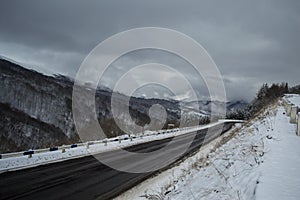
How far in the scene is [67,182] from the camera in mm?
10016

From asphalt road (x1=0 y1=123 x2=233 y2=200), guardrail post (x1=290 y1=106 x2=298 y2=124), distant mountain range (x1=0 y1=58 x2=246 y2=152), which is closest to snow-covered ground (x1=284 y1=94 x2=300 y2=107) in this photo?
guardrail post (x1=290 y1=106 x2=298 y2=124)

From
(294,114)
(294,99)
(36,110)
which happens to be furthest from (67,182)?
(36,110)

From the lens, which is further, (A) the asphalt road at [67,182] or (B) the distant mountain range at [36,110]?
(B) the distant mountain range at [36,110]

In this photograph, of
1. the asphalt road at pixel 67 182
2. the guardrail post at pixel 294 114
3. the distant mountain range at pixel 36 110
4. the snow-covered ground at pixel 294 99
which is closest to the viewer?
the asphalt road at pixel 67 182

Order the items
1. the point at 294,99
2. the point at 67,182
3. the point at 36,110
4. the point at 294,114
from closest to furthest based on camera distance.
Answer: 1. the point at 67,182
2. the point at 294,114
3. the point at 294,99
4. the point at 36,110

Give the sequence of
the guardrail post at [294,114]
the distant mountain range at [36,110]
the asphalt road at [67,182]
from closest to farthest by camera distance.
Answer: the asphalt road at [67,182]
the guardrail post at [294,114]
the distant mountain range at [36,110]

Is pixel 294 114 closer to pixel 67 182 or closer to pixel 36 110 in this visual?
pixel 67 182

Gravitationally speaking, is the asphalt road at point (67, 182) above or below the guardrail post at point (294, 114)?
below

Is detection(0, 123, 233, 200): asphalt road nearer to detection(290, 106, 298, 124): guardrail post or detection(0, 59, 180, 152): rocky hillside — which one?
detection(290, 106, 298, 124): guardrail post

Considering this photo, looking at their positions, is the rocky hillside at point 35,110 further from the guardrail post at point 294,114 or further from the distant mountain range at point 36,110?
the guardrail post at point 294,114

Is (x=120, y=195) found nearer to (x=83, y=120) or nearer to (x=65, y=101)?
(x=83, y=120)

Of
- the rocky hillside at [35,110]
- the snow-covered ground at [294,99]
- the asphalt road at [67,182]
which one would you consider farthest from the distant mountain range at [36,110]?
the asphalt road at [67,182]

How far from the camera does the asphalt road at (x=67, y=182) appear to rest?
28.0 ft

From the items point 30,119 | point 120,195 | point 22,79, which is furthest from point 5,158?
point 22,79
